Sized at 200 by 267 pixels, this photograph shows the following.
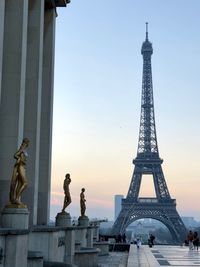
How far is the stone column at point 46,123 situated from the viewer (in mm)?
27734

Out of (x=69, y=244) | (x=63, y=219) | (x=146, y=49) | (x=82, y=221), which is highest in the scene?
(x=146, y=49)

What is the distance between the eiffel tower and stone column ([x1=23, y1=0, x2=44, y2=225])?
9103cm

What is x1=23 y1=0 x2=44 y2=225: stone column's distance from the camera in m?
23.9

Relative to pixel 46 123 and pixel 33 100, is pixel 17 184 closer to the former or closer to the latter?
pixel 33 100

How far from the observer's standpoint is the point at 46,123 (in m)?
28.9

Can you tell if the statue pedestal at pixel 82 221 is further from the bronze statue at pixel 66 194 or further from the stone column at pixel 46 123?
the stone column at pixel 46 123

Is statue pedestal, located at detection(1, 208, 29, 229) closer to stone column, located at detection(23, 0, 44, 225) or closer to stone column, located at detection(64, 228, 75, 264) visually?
stone column, located at detection(23, 0, 44, 225)

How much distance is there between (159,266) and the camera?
2883 centimetres

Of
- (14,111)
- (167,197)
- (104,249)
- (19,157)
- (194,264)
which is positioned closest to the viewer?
(19,157)

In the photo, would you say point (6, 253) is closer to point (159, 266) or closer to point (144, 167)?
point (159, 266)

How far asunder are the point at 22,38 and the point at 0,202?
23.3ft

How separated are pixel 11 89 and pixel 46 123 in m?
7.10

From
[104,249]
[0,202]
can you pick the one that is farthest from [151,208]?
[0,202]

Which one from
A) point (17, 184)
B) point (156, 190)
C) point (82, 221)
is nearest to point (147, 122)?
point (156, 190)
